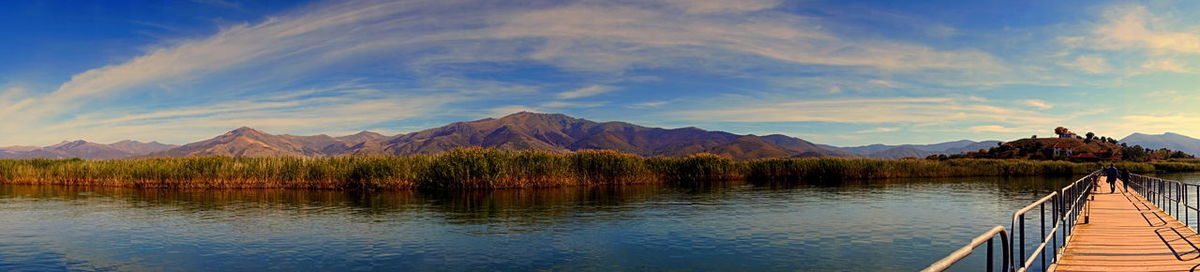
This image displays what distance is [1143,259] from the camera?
13242 mm

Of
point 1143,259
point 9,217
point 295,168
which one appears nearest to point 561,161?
point 295,168

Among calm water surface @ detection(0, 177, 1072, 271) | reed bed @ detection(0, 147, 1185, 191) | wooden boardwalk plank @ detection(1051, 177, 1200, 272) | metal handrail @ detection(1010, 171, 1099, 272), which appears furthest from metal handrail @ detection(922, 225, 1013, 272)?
reed bed @ detection(0, 147, 1185, 191)

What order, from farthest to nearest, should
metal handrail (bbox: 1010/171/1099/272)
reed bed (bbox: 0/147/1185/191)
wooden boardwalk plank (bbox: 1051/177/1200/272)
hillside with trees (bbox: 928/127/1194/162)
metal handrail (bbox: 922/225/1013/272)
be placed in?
hillside with trees (bbox: 928/127/1194/162) → reed bed (bbox: 0/147/1185/191) → wooden boardwalk plank (bbox: 1051/177/1200/272) → metal handrail (bbox: 1010/171/1099/272) → metal handrail (bbox: 922/225/1013/272)

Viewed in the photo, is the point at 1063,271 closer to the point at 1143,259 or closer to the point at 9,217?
the point at 1143,259

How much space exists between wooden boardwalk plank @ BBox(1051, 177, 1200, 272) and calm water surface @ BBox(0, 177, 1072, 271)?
3.55 metres

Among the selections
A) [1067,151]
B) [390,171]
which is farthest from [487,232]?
[1067,151]

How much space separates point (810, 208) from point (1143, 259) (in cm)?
Answer: 1973

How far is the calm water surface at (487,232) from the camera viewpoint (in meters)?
18.2

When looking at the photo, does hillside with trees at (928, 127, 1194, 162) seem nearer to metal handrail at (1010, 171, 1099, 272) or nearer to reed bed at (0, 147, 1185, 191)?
reed bed at (0, 147, 1185, 191)

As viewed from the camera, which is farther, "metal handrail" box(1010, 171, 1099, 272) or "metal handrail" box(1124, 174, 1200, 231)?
"metal handrail" box(1124, 174, 1200, 231)

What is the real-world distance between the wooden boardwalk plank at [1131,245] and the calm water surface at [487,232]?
3554 mm

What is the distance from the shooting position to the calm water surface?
18.2 metres

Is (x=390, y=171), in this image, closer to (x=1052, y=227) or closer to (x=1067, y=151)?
(x=1052, y=227)

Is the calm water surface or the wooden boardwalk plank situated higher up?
the wooden boardwalk plank
